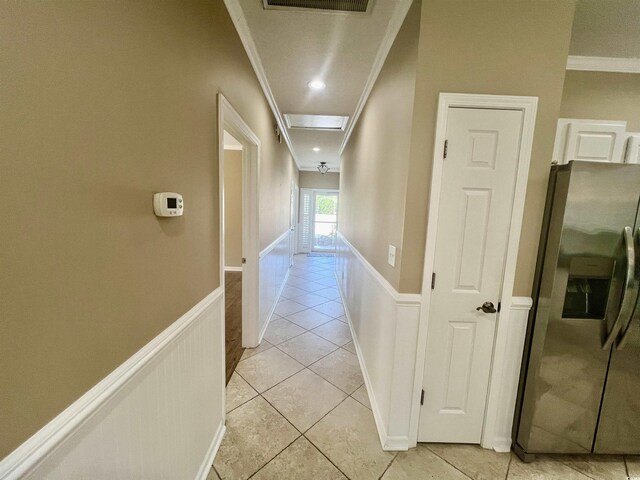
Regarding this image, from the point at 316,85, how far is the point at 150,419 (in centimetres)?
274

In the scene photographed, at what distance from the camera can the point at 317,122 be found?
360 cm

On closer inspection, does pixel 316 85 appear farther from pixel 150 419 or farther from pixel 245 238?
pixel 150 419

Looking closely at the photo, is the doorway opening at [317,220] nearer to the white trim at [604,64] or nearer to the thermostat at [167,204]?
the white trim at [604,64]

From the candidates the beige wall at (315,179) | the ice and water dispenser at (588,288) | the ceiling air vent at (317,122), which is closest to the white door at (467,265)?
the ice and water dispenser at (588,288)

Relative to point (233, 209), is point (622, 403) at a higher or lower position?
lower

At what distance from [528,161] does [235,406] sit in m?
2.50

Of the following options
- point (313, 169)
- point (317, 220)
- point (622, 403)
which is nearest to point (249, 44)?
point (622, 403)

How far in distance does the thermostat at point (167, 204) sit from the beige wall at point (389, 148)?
1154 mm

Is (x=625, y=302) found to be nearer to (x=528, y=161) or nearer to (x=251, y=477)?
(x=528, y=161)

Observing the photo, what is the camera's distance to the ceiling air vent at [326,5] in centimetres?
147

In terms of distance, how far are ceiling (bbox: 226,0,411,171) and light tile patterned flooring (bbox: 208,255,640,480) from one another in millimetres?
2644

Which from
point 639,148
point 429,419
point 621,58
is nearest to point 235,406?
point 429,419

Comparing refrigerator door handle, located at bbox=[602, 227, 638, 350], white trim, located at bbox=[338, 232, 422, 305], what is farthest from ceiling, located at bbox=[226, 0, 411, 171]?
refrigerator door handle, located at bbox=[602, 227, 638, 350]

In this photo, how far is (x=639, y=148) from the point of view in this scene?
5.74 feet
